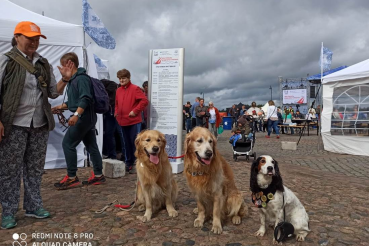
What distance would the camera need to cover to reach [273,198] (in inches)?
108

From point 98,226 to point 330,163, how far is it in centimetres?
709

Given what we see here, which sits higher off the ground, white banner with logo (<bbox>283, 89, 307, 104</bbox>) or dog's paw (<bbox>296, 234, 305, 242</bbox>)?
white banner with logo (<bbox>283, 89, 307, 104</bbox>)

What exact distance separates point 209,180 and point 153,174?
0.82m

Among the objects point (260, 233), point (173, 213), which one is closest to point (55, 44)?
point (173, 213)

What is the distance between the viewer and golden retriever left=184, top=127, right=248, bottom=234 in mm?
3041

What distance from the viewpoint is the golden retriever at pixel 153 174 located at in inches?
139

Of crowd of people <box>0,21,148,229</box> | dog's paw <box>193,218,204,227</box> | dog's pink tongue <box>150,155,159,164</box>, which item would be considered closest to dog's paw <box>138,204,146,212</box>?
dog's pink tongue <box>150,155,159,164</box>

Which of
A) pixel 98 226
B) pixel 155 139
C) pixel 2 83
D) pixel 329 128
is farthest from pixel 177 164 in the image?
pixel 329 128

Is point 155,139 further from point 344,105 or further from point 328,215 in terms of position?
point 344,105

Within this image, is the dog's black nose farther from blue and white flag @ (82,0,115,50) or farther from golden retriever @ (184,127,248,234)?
blue and white flag @ (82,0,115,50)

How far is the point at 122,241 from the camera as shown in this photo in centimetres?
284

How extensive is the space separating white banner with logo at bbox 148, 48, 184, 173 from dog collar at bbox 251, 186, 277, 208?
3.35 m

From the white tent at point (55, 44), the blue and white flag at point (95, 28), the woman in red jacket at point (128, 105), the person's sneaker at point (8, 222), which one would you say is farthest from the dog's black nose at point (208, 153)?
the blue and white flag at point (95, 28)

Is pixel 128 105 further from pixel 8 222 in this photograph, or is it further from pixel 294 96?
pixel 294 96
